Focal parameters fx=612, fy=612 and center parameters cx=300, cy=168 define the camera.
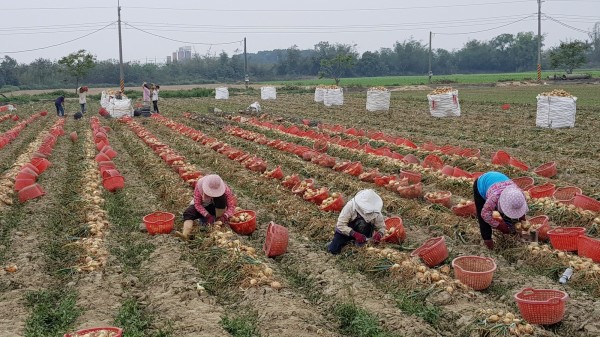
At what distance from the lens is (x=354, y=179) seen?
38.7 ft

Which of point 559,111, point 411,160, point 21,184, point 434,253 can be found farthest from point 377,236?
point 559,111

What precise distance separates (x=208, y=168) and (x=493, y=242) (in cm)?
772

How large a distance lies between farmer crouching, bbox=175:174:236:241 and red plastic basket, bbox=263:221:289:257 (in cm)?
95

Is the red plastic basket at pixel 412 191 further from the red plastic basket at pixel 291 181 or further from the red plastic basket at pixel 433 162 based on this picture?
the red plastic basket at pixel 433 162

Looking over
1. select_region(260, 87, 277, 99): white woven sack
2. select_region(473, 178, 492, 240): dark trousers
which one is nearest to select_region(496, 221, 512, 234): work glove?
select_region(473, 178, 492, 240): dark trousers

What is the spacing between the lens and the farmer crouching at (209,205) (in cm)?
793

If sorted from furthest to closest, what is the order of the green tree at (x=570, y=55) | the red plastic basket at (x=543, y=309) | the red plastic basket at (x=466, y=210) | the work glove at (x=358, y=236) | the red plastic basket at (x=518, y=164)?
the green tree at (x=570, y=55) → the red plastic basket at (x=518, y=164) → the red plastic basket at (x=466, y=210) → the work glove at (x=358, y=236) → the red plastic basket at (x=543, y=309)

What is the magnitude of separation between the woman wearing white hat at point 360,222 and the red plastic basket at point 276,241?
560mm

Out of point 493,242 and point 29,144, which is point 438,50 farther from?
point 493,242

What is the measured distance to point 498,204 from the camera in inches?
271

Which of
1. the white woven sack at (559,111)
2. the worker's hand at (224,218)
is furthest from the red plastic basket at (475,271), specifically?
the white woven sack at (559,111)

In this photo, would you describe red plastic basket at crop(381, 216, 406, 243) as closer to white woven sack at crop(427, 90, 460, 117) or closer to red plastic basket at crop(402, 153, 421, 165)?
red plastic basket at crop(402, 153, 421, 165)

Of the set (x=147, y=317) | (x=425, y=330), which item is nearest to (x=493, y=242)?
(x=425, y=330)

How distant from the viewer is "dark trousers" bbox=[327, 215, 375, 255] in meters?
7.29
